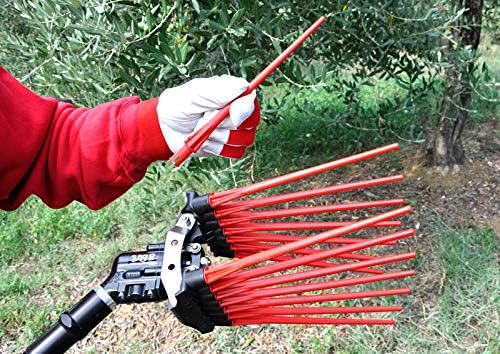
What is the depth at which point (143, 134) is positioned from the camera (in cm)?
119

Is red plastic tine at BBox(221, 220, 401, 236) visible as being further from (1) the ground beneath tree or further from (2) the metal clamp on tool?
(1) the ground beneath tree

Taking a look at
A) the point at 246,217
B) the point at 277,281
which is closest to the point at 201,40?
the point at 246,217

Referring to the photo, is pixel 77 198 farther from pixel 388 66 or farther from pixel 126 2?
pixel 388 66

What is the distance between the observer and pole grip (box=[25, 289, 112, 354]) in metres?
1.06

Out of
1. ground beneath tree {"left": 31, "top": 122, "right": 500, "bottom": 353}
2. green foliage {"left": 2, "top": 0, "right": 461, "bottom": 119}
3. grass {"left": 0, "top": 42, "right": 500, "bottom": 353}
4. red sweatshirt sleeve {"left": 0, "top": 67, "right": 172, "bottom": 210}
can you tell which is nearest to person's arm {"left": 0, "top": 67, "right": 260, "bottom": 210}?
red sweatshirt sleeve {"left": 0, "top": 67, "right": 172, "bottom": 210}

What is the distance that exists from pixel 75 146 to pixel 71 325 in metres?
0.41

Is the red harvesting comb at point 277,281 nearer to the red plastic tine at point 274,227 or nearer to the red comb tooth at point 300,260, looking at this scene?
the red comb tooth at point 300,260

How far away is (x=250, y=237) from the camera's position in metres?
1.21

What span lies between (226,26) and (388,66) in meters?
1.09

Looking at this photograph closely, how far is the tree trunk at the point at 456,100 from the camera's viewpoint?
236 cm

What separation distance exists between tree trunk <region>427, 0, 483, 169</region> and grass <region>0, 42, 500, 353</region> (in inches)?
6.8

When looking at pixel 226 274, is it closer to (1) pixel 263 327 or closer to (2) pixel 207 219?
(2) pixel 207 219

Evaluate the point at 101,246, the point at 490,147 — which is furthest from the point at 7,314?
the point at 490,147

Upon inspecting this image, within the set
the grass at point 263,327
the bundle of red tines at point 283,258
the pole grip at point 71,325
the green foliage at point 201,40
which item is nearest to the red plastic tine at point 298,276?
the bundle of red tines at point 283,258
